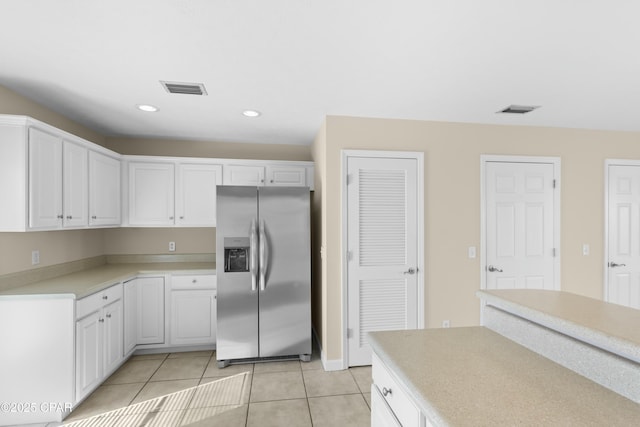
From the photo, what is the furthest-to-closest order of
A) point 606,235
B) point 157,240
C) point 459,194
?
point 157,240
point 606,235
point 459,194

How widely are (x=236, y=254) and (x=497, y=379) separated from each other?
255 centimetres

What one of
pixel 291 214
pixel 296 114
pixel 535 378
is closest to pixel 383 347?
pixel 535 378

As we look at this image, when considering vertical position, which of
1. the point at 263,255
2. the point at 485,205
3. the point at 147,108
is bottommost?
the point at 263,255

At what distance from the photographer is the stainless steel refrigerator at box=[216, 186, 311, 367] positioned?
3152mm

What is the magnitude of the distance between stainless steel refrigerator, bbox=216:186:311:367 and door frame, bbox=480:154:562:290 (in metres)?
1.80

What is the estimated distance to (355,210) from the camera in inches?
120

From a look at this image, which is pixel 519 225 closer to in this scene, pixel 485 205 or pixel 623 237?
Result: pixel 485 205

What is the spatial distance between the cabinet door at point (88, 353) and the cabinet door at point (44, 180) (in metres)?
0.79

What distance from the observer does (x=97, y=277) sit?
9.65ft

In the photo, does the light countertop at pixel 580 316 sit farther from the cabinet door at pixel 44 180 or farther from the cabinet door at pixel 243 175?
the cabinet door at pixel 44 180

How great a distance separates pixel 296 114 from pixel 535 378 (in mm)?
2635

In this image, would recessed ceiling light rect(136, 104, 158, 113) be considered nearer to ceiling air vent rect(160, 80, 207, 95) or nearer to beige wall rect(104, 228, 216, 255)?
ceiling air vent rect(160, 80, 207, 95)

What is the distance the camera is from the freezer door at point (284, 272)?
318 cm

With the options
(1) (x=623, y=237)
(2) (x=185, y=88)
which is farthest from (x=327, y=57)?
(1) (x=623, y=237)
